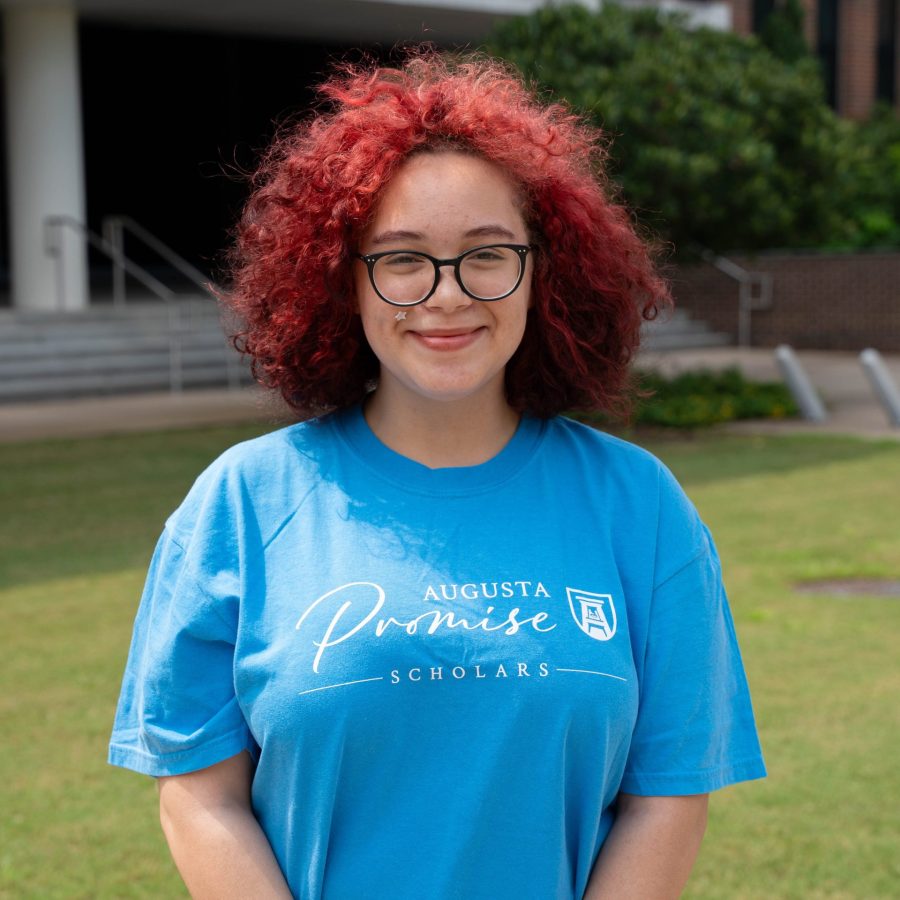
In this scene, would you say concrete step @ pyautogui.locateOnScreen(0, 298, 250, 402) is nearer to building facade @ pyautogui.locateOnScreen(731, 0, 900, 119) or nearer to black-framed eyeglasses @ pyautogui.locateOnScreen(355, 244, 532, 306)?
black-framed eyeglasses @ pyautogui.locateOnScreen(355, 244, 532, 306)

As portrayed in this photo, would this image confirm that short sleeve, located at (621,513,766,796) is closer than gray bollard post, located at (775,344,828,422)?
Yes

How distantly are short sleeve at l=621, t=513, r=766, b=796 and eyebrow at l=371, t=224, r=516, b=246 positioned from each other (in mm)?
526

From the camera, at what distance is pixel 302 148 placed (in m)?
2.08

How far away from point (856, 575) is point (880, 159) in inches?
855

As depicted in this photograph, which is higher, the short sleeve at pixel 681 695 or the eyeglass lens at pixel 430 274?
the eyeglass lens at pixel 430 274

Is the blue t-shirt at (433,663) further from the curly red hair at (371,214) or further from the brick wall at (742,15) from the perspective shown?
the brick wall at (742,15)

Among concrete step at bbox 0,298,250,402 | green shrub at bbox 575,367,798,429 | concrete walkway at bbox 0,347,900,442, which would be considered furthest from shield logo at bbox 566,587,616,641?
concrete step at bbox 0,298,250,402

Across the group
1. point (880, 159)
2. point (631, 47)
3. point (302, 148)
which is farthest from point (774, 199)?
point (880, 159)

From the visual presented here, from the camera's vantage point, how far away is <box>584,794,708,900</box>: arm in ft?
6.19

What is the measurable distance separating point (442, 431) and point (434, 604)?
0.28 metres

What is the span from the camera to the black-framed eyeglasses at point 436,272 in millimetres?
1914

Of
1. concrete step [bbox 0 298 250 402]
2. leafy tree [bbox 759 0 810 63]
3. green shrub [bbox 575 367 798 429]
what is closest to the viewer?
green shrub [bbox 575 367 798 429]

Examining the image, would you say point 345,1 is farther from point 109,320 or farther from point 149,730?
point 149,730

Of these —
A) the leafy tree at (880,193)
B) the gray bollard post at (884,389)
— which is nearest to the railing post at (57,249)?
the gray bollard post at (884,389)
